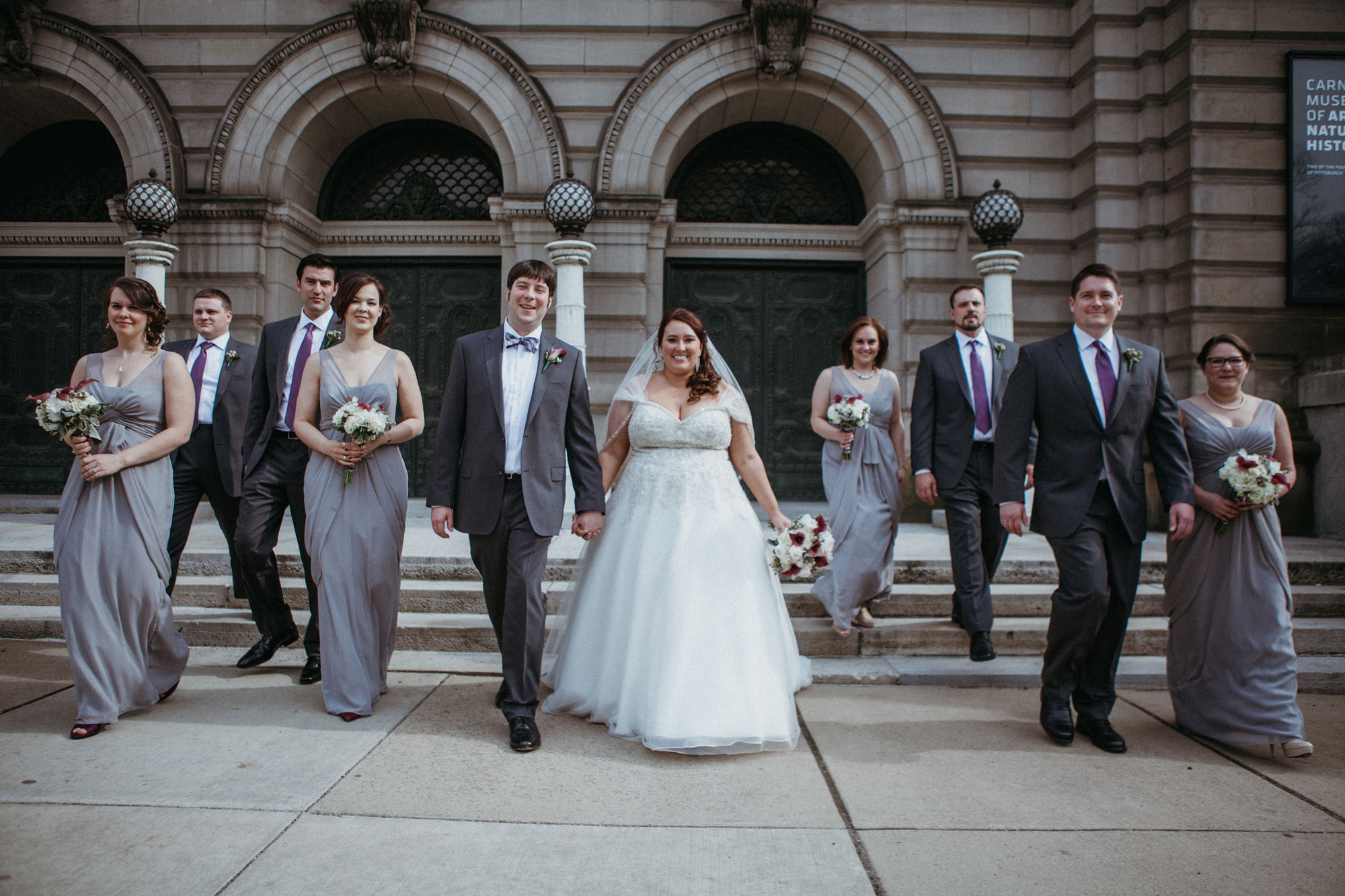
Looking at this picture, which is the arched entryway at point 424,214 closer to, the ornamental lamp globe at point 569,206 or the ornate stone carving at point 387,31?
the ornate stone carving at point 387,31

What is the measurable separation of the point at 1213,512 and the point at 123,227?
35.5ft

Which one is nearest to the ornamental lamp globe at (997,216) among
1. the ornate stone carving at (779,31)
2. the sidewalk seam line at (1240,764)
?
the ornate stone carving at (779,31)

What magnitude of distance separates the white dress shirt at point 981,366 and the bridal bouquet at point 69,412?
4933mm

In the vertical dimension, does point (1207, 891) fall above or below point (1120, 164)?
below

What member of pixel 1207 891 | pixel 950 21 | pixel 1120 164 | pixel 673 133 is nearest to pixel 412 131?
pixel 673 133

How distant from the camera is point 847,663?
498 cm

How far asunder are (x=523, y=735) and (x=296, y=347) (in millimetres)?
2698

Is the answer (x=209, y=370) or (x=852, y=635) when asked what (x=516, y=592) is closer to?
(x=852, y=635)

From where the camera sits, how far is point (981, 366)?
17.4ft

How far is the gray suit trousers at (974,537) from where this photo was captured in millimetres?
4957

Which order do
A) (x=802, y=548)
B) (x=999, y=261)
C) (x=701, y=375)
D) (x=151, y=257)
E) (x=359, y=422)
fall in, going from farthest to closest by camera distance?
1. (x=999, y=261)
2. (x=151, y=257)
3. (x=701, y=375)
4. (x=359, y=422)
5. (x=802, y=548)

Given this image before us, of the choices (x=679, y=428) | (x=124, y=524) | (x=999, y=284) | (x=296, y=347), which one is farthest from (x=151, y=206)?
(x=999, y=284)

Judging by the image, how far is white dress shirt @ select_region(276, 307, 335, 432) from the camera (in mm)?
4613

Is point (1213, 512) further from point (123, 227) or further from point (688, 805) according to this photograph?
point (123, 227)
